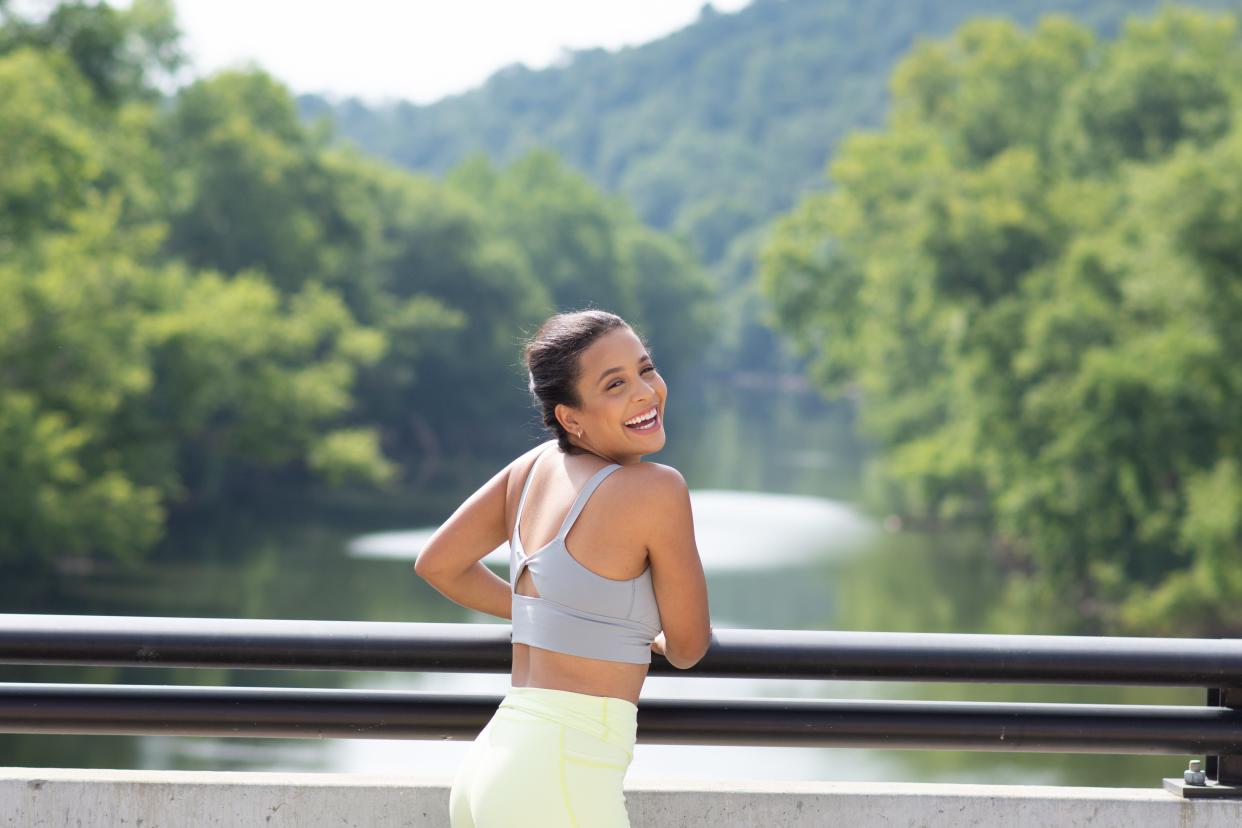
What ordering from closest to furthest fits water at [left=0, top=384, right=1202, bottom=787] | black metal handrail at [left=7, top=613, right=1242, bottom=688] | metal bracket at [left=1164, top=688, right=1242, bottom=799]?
1. black metal handrail at [left=7, top=613, right=1242, bottom=688]
2. metal bracket at [left=1164, top=688, right=1242, bottom=799]
3. water at [left=0, top=384, right=1202, bottom=787]

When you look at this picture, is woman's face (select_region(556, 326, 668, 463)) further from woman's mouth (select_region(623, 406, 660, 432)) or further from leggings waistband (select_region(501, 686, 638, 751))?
leggings waistband (select_region(501, 686, 638, 751))

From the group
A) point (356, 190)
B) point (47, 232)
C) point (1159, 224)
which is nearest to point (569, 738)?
point (1159, 224)

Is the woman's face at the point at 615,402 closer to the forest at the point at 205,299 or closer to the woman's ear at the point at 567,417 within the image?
the woman's ear at the point at 567,417

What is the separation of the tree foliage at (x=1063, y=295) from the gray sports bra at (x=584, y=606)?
2311 cm

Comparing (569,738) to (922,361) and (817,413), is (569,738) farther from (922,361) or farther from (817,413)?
(817,413)

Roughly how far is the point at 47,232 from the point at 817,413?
82.5 meters

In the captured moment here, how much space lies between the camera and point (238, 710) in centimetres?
304

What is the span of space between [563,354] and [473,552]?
433 mm

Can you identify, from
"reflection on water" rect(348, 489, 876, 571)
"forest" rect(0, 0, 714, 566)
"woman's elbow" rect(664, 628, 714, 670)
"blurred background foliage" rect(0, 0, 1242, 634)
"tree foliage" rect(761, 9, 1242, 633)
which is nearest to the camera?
"woman's elbow" rect(664, 628, 714, 670)

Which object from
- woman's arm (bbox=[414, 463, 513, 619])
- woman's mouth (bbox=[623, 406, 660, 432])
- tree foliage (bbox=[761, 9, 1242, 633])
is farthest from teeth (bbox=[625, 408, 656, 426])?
tree foliage (bbox=[761, 9, 1242, 633])

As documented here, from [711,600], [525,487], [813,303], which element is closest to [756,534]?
[711,600]

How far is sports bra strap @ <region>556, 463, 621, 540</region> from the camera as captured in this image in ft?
8.73

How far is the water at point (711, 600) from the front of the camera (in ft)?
61.8

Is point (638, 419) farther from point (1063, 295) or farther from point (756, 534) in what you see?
point (756, 534)
